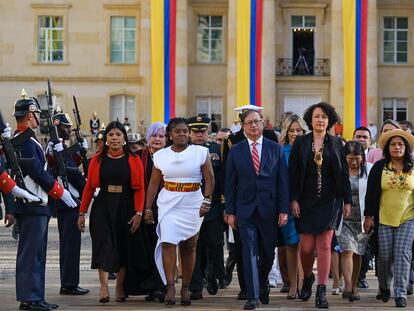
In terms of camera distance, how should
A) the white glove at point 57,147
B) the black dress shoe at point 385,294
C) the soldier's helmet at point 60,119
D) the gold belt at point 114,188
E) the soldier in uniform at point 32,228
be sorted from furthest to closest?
the soldier's helmet at point 60,119 → the white glove at point 57,147 → the black dress shoe at point 385,294 → the gold belt at point 114,188 → the soldier in uniform at point 32,228

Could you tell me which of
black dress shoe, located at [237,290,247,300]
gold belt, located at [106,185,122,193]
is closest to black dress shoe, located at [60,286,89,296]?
gold belt, located at [106,185,122,193]

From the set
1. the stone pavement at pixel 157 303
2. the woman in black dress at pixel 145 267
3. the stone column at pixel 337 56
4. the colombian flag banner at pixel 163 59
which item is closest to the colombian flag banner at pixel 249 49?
the colombian flag banner at pixel 163 59

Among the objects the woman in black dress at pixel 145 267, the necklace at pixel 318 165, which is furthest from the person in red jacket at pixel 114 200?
the necklace at pixel 318 165

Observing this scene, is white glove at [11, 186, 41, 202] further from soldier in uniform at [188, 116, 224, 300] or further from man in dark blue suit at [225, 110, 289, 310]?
soldier in uniform at [188, 116, 224, 300]

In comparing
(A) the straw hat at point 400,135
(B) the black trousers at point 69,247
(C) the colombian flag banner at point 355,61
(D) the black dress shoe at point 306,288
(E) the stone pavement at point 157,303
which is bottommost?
(E) the stone pavement at point 157,303

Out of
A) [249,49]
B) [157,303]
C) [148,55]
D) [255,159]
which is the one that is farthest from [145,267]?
[148,55]

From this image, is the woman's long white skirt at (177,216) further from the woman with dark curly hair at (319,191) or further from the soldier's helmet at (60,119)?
the soldier's helmet at (60,119)

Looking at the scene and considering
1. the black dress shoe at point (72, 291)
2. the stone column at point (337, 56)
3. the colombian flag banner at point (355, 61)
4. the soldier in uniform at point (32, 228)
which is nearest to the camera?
the soldier in uniform at point (32, 228)

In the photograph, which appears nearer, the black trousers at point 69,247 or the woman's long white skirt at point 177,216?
the woman's long white skirt at point 177,216

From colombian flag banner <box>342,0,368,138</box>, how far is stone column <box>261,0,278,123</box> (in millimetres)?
7514

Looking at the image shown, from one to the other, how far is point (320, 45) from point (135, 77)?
27.1 feet

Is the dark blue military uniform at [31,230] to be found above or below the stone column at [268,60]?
below

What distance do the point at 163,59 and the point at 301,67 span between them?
11592 millimetres

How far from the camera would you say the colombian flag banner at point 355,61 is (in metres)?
41.4
